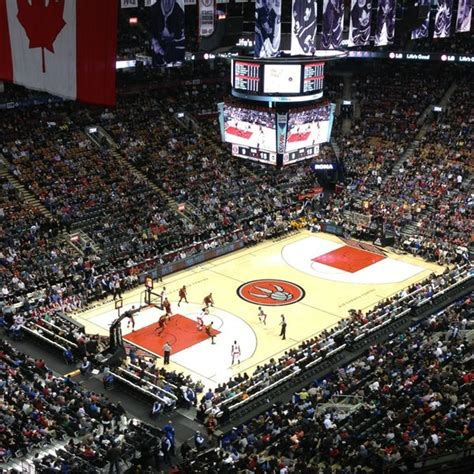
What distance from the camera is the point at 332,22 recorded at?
28422mm

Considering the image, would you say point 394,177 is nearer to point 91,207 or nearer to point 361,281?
point 361,281

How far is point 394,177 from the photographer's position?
47656 millimetres

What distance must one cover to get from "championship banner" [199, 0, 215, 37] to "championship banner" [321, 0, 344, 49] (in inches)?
169

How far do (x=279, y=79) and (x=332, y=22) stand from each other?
5.55 metres

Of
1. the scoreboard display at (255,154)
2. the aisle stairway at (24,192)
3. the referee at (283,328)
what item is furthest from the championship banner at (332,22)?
the aisle stairway at (24,192)

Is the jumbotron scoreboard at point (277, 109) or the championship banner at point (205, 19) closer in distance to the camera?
the championship banner at point (205, 19)

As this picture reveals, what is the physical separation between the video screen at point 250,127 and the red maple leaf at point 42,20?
968 inches

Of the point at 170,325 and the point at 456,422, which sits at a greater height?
the point at 456,422

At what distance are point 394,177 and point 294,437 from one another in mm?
29830

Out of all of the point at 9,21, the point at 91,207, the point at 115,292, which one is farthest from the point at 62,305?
the point at 9,21

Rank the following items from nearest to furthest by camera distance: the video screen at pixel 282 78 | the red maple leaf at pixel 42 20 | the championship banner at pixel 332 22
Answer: the red maple leaf at pixel 42 20
the championship banner at pixel 332 22
the video screen at pixel 282 78

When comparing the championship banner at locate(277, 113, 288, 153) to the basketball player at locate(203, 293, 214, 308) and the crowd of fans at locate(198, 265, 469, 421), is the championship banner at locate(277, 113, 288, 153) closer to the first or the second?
the basketball player at locate(203, 293, 214, 308)

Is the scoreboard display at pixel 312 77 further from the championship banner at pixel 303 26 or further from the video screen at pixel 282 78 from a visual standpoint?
the championship banner at pixel 303 26

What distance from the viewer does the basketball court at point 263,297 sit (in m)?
29.4
